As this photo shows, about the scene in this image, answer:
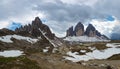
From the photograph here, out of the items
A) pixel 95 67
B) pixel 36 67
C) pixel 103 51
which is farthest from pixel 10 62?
pixel 103 51

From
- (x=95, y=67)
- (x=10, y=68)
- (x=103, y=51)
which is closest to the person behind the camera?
(x=10, y=68)

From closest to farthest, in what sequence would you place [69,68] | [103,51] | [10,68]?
1. [10,68]
2. [69,68]
3. [103,51]

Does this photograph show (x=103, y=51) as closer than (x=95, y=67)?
No

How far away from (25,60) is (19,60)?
117 centimetres

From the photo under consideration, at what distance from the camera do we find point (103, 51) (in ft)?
520

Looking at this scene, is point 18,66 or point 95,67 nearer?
point 18,66

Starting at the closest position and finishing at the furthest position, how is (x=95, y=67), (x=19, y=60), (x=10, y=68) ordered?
1. (x=10, y=68)
2. (x=19, y=60)
3. (x=95, y=67)

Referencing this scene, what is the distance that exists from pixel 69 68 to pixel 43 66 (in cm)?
647

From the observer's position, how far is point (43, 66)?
159 feet

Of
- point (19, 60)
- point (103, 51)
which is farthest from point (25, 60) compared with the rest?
point (103, 51)

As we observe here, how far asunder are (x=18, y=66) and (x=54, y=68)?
8.28m

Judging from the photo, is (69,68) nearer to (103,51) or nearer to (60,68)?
(60,68)

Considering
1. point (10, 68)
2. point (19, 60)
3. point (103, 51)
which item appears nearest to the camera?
point (10, 68)

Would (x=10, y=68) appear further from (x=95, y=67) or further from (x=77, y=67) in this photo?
(x=95, y=67)
